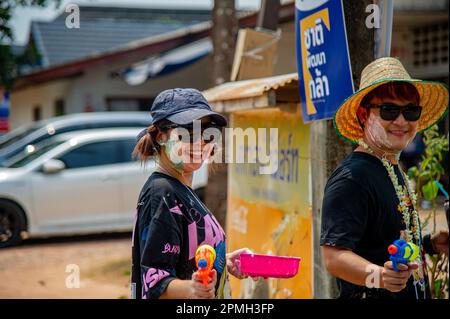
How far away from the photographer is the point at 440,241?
10.6 feet

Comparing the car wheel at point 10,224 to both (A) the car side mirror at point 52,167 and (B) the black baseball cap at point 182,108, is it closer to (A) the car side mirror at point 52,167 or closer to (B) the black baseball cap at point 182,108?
(A) the car side mirror at point 52,167

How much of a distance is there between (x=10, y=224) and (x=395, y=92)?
8.56 meters

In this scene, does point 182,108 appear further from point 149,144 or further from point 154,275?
point 154,275

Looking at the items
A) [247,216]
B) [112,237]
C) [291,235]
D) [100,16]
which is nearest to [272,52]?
[247,216]

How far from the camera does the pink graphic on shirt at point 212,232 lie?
106 inches

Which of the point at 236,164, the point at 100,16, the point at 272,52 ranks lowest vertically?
the point at 236,164

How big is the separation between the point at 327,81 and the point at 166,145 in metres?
1.52

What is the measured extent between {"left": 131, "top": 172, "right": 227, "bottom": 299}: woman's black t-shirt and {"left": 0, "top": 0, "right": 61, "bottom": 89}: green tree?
221 inches

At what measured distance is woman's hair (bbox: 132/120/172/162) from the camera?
286 centimetres

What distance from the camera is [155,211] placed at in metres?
2.59

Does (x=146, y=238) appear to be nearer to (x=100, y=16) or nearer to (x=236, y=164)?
(x=236, y=164)

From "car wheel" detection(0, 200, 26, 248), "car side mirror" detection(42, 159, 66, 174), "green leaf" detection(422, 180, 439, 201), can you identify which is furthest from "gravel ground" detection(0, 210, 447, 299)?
"green leaf" detection(422, 180, 439, 201)

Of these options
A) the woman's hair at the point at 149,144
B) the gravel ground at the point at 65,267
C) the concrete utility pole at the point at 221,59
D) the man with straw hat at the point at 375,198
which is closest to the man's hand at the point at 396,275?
the man with straw hat at the point at 375,198

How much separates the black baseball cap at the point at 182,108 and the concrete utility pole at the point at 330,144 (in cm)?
148
